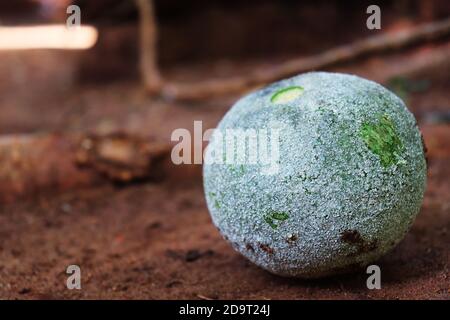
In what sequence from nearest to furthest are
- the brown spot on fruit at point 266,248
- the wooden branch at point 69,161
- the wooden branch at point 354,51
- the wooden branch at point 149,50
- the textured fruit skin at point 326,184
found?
the textured fruit skin at point 326,184
the brown spot on fruit at point 266,248
the wooden branch at point 69,161
the wooden branch at point 354,51
the wooden branch at point 149,50

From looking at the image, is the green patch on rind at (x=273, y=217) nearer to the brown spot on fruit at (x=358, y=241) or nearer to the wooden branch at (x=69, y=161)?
the brown spot on fruit at (x=358, y=241)

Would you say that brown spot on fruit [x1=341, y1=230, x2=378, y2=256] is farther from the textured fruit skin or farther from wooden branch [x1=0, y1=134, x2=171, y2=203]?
wooden branch [x1=0, y1=134, x2=171, y2=203]

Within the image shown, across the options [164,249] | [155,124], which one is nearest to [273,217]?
[164,249]

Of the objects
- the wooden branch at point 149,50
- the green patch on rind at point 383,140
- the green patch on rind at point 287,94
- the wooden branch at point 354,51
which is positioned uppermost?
the wooden branch at point 149,50

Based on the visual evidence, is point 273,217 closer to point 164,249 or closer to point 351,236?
point 351,236

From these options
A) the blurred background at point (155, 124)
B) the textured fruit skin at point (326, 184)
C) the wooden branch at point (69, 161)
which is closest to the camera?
the textured fruit skin at point (326, 184)

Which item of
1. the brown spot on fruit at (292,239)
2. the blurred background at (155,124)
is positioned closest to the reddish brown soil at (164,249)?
the blurred background at (155,124)

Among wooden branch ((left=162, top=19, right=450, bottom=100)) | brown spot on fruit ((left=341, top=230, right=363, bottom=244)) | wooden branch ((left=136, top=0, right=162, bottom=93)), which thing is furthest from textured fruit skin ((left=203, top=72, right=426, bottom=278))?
wooden branch ((left=136, top=0, right=162, bottom=93))
